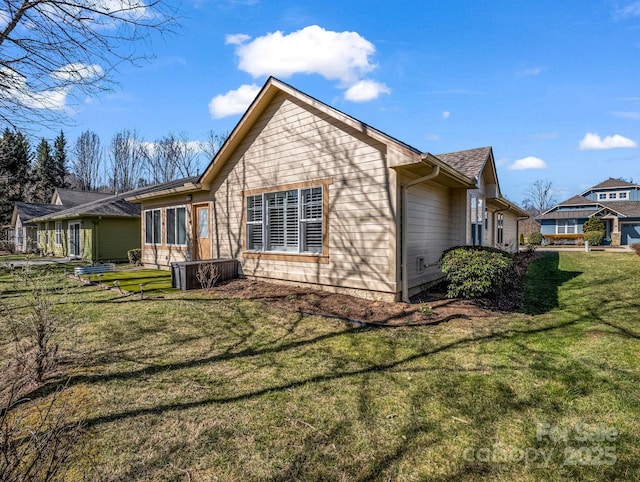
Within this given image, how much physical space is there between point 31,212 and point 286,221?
30.0 m

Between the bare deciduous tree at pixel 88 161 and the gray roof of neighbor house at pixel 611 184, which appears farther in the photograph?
the bare deciduous tree at pixel 88 161

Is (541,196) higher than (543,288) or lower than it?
higher

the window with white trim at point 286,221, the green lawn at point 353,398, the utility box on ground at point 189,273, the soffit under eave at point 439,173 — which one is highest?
the soffit under eave at point 439,173

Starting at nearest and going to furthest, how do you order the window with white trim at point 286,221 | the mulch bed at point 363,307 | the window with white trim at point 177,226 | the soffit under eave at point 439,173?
the mulch bed at point 363,307
the soffit under eave at point 439,173
the window with white trim at point 286,221
the window with white trim at point 177,226

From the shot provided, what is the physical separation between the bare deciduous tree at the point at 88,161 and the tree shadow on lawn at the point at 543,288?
55593 millimetres

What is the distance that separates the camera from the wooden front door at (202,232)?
436 inches

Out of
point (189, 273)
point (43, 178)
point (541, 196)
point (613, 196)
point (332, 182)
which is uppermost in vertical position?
point (43, 178)

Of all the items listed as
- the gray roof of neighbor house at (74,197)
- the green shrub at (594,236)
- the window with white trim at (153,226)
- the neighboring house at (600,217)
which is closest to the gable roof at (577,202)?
the neighboring house at (600,217)

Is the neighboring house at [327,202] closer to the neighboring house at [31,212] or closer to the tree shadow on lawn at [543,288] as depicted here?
the tree shadow on lawn at [543,288]

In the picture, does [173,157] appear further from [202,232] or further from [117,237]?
[202,232]

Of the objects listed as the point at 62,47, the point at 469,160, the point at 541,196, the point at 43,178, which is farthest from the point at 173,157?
the point at 541,196

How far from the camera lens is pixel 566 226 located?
31.0 metres

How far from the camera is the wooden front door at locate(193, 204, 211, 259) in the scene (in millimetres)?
11070

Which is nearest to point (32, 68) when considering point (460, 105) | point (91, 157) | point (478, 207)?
point (478, 207)
